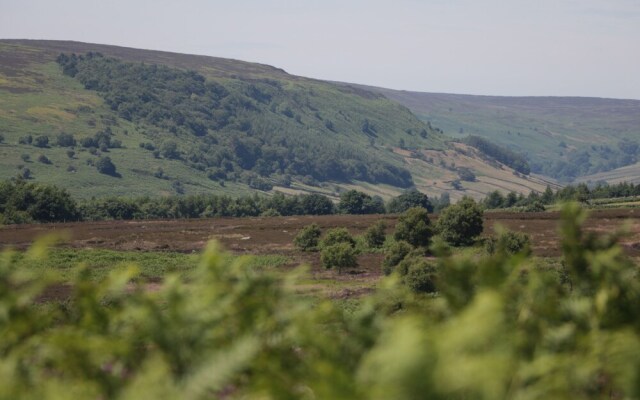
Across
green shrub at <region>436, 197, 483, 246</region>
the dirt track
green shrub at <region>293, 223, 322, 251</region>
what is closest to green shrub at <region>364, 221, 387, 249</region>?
green shrub at <region>293, 223, 322, 251</region>

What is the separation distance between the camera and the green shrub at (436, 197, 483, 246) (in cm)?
6244

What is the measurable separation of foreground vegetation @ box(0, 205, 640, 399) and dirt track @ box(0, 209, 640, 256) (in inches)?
2167

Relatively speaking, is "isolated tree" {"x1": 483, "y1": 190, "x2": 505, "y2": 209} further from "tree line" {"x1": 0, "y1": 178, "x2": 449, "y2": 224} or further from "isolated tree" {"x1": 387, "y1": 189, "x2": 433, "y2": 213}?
"tree line" {"x1": 0, "y1": 178, "x2": 449, "y2": 224}

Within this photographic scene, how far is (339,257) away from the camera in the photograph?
2200 inches

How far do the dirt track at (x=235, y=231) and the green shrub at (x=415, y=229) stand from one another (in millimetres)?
8185

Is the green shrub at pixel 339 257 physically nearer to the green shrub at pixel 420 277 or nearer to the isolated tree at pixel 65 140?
the green shrub at pixel 420 277

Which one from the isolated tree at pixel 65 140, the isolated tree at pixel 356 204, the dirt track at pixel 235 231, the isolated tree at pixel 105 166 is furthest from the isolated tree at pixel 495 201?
the isolated tree at pixel 65 140

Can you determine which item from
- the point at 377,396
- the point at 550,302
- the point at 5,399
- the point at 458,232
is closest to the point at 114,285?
the point at 5,399

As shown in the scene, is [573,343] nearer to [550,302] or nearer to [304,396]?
[550,302]

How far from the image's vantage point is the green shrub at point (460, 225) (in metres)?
62.4

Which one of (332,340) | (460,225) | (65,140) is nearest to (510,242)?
(460,225)

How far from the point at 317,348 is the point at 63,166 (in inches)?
7068

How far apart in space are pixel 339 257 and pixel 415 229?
829 centimetres

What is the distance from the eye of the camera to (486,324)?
3.91 metres
